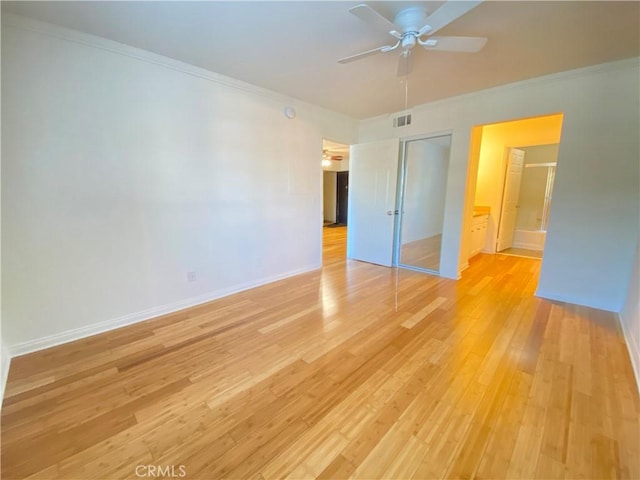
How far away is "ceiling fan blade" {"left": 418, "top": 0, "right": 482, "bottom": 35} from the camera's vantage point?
1.59 metres

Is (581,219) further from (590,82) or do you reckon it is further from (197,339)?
(197,339)

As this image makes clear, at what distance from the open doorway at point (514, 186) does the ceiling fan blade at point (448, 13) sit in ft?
12.0

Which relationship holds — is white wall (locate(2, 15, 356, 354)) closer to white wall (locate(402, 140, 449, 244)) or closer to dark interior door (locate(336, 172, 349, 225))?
white wall (locate(402, 140, 449, 244))

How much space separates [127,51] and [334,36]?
183 cm

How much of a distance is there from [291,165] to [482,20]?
8.21 feet

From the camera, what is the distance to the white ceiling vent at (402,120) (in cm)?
420

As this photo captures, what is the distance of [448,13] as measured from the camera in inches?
67.9

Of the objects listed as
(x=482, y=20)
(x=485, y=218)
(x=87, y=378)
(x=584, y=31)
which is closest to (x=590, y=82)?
(x=584, y=31)

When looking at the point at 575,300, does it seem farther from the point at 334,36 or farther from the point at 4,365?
the point at 4,365

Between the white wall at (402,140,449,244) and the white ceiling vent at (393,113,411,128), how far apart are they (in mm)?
324

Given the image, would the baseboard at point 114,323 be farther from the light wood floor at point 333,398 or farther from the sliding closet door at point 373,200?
the sliding closet door at point 373,200

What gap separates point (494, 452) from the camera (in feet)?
4.46

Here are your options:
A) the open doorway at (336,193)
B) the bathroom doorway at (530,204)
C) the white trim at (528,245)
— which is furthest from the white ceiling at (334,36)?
the open doorway at (336,193)

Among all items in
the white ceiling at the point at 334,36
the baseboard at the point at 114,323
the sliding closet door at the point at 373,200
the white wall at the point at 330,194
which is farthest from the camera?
the white wall at the point at 330,194
